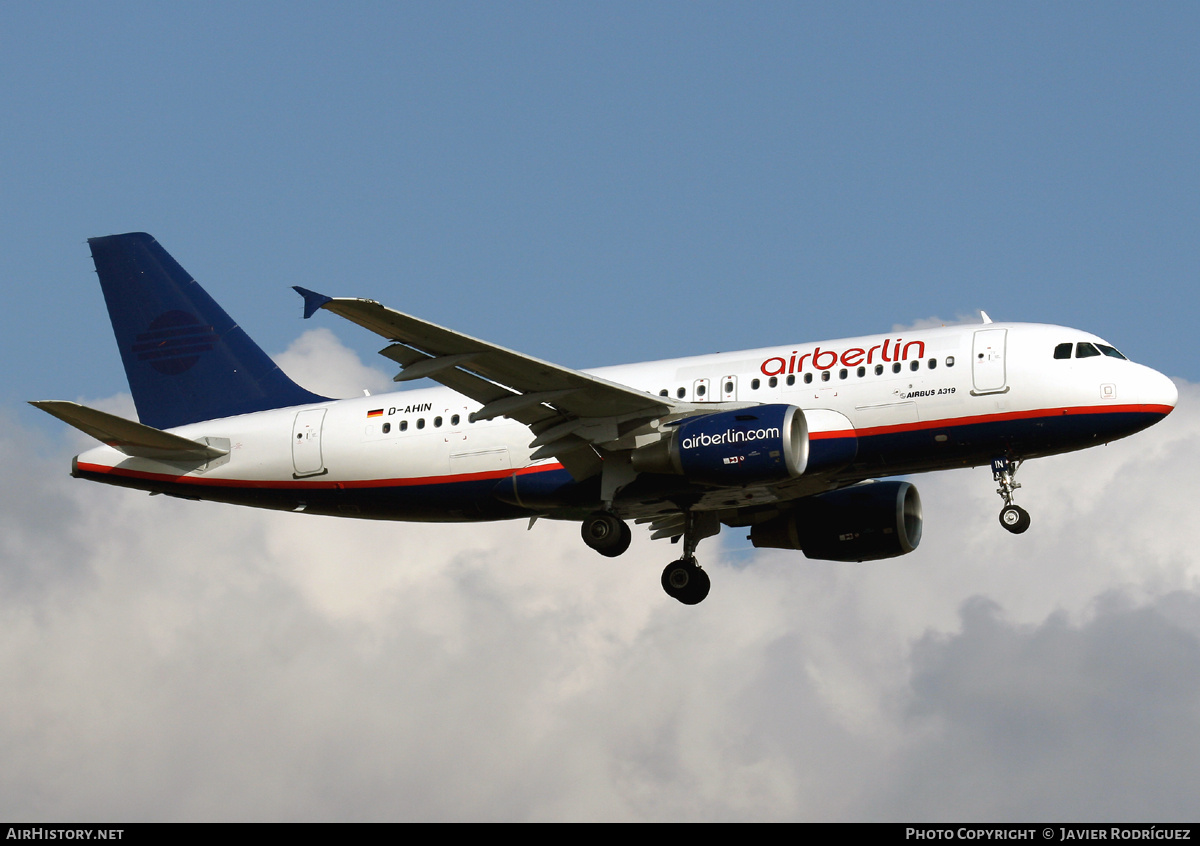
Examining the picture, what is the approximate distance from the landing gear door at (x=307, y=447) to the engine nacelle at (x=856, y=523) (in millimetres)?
11582

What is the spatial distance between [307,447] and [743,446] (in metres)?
11.6

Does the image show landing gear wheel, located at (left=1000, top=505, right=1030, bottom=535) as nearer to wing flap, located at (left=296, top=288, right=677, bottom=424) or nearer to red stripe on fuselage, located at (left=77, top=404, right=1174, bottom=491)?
red stripe on fuselage, located at (left=77, top=404, right=1174, bottom=491)

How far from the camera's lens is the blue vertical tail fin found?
40.1 m

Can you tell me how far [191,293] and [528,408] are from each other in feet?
43.5

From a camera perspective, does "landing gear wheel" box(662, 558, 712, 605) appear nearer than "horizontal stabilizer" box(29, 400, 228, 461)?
No

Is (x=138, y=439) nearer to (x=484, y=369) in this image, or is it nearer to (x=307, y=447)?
(x=307, y=447)

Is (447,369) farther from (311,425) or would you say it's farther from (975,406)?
(975,406)

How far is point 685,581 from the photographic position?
38.1 metres

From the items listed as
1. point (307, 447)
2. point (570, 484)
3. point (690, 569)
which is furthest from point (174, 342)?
point (690, 569)

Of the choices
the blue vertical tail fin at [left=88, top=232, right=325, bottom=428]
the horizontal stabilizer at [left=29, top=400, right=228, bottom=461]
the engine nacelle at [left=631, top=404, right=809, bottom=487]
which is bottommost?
the engine nacelle at [left=631, top=404, right=809, bottom=487]

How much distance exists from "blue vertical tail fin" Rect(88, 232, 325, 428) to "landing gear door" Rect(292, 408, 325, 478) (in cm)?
162

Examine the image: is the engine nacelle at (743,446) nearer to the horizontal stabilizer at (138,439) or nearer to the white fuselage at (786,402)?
the white fuselage at (786,402)

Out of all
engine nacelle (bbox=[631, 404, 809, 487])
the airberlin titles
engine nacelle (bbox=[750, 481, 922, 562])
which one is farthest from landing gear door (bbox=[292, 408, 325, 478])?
engine nacelle (bbox=[750, 481, 922, 562])
